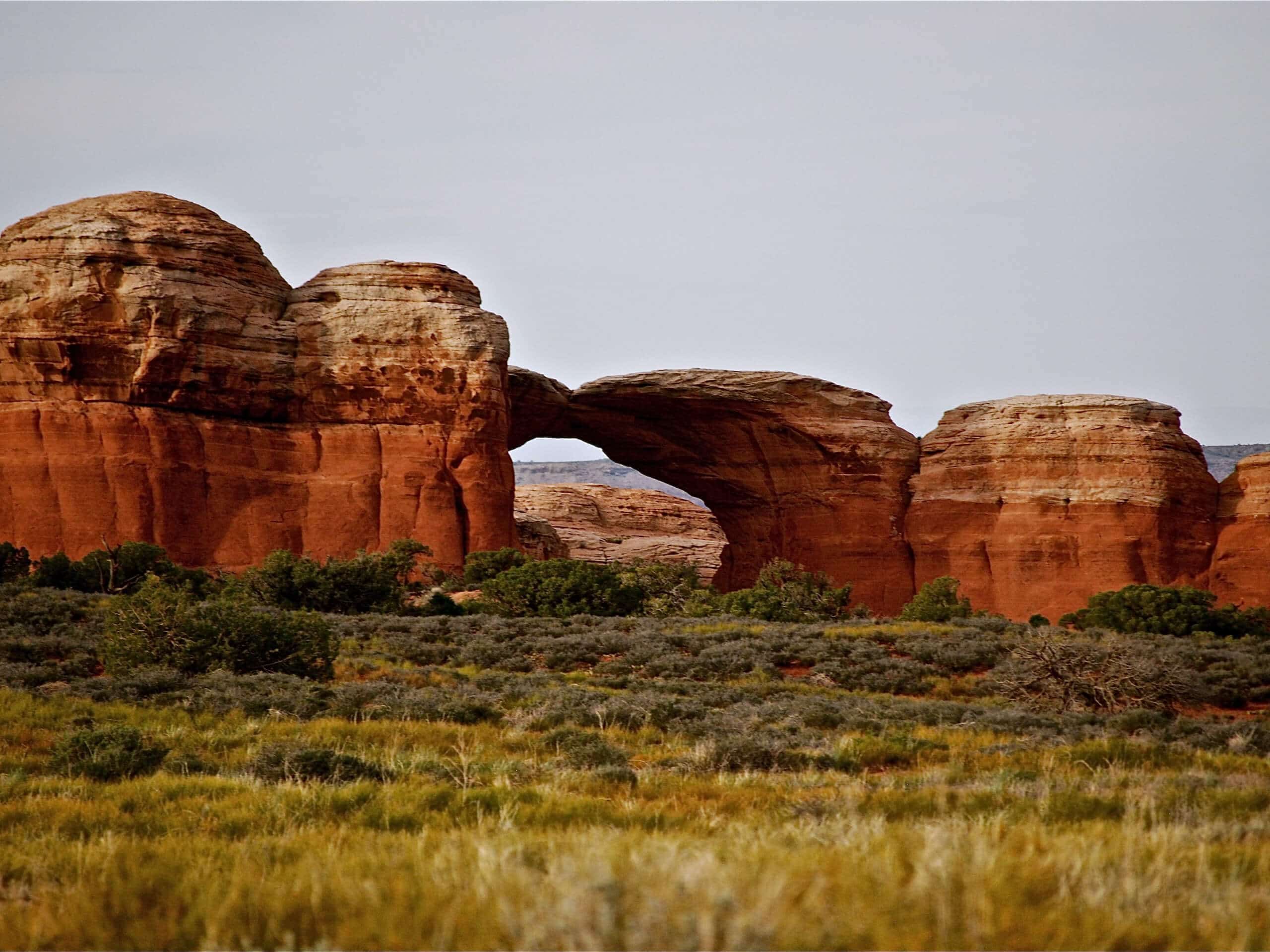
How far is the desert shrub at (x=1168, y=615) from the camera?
106 ft

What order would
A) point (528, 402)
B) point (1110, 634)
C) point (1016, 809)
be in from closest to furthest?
point (1016, 809), point (1110, 634), point (528, 402)

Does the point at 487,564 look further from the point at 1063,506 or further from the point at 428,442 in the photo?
the point at 1063,506

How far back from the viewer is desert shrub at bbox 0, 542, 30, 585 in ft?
117

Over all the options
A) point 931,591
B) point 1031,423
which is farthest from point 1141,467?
point 931,591

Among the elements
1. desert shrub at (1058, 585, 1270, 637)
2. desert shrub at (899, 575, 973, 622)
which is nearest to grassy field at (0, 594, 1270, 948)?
desert shrub at (1058, 585, 1270, 637)

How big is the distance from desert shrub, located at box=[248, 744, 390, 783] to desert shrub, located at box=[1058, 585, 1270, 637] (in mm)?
26948

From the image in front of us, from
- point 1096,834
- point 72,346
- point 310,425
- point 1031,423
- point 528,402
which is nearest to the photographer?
point 1096,834

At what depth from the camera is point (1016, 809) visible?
6.80 m

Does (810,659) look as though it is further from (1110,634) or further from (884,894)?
(884,894)

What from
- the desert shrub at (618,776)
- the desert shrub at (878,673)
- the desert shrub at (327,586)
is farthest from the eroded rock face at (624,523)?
the desert shrub at (618,776)

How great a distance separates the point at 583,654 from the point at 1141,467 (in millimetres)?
37414

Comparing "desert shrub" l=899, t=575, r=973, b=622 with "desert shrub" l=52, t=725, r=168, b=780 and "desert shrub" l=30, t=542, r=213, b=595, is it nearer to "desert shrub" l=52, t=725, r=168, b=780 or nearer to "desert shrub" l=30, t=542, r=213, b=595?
"desert shrub" l=30, t=542, r=213, b=595

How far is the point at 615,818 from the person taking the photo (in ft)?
22.5

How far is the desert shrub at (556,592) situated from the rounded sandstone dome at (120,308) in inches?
725
